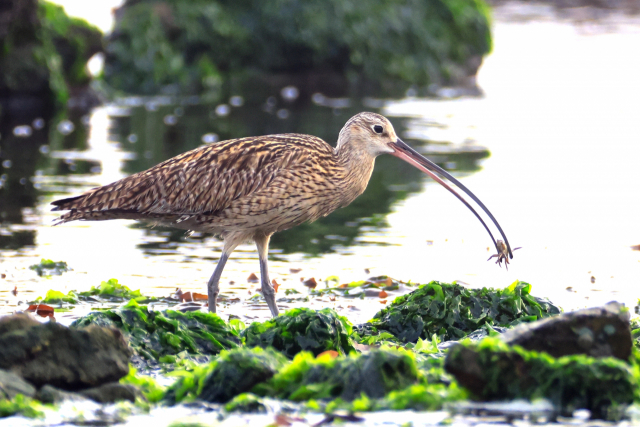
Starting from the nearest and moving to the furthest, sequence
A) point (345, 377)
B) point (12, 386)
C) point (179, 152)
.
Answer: point (12, 386), point (345, 377), point (179, 152)

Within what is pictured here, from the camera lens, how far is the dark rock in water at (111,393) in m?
5.66

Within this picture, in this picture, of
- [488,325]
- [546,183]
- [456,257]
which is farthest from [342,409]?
[546,183]

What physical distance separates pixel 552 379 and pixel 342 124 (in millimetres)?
14008

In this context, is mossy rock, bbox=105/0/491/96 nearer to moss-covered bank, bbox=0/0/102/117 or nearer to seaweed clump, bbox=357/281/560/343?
moss-covered bank, bbox=0/0/102/117

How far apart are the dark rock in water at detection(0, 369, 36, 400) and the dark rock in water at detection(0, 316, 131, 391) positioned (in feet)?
0.19

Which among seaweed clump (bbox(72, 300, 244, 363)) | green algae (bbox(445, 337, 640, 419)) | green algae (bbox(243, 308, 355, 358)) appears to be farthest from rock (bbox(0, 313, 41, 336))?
green algae (bbox(445, 337, 640, 419))

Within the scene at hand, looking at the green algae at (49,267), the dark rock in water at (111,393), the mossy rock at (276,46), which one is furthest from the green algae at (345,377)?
the mossy rock at (276,46)

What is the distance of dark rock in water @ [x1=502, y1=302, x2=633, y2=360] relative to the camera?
570 cm

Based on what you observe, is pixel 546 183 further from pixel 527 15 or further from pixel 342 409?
pixel 527 15

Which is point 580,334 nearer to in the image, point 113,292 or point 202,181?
point 202,181

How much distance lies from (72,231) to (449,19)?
1835cm

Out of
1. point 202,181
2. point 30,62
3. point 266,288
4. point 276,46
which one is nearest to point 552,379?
point 266,288

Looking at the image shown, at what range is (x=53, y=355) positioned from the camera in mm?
5672

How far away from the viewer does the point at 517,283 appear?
7953 mm
